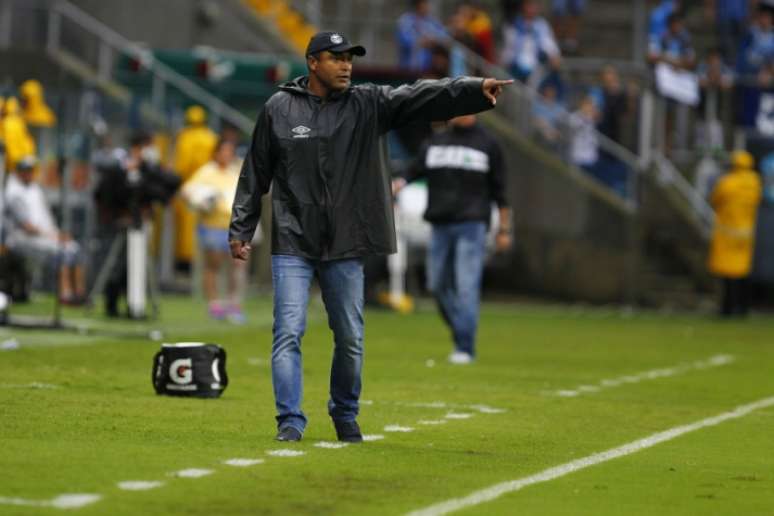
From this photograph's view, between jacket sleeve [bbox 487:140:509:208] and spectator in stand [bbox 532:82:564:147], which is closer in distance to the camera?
jacket sleeve [bbox 487:140:509:208]

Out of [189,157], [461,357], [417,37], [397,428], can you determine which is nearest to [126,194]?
[189,157]

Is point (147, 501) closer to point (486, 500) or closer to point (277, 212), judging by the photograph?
point (486, 500)

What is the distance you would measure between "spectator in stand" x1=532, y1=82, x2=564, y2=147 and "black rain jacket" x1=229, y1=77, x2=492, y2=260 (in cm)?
1976

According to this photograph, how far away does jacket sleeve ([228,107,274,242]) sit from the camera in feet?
35.8

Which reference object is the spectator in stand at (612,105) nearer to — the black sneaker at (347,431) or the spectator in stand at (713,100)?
the spectator in stand at (713,100)

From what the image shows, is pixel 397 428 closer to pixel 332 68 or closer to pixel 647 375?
pixel 332 68

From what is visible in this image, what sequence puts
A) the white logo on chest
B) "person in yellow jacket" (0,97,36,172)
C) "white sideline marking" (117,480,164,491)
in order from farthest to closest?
"person in yellow jacket" (0,97,36,172)
the white logo on chest
"white sideline marking" (117,480,164,491)

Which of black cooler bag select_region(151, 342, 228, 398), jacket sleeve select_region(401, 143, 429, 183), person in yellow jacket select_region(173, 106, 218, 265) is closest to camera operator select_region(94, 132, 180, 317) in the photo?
person in yellow jacket select_region(173, 106, 218, 265)

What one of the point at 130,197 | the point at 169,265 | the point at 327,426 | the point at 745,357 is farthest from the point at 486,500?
the point at 169,265

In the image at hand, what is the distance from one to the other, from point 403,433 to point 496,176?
6.38m

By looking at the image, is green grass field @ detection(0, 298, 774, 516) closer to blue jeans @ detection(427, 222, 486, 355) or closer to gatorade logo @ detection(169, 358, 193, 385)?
gatorade logo @ detection(169, 358, 193, 385)

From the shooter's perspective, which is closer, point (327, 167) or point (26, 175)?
point (327, 167)

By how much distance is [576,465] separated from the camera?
10367 millimetres

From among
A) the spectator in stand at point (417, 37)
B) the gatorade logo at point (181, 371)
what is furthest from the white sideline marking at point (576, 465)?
the spectator in stand at point (417, 37)
